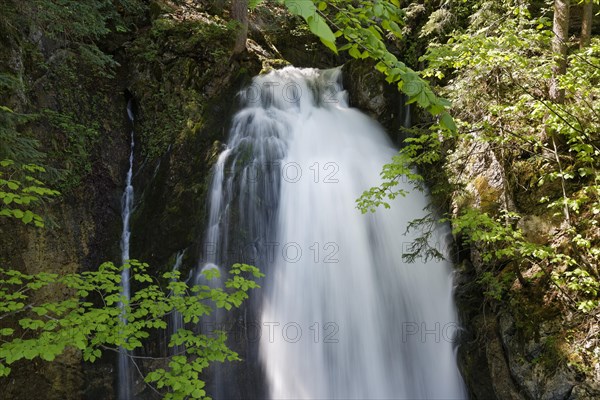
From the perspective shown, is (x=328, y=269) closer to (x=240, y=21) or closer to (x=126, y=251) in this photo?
(x=126, y=251)

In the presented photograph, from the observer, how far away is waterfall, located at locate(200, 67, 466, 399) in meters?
6.22

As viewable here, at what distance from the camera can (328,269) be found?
22.6 ft

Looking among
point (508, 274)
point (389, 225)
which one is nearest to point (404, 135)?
point (389, 225)

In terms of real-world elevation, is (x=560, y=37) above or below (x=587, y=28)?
below

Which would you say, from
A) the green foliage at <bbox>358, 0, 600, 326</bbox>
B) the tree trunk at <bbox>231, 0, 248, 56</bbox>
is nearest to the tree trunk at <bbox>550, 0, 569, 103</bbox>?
the green foliage at <bbox>358, 0, 600, 326</bbox>

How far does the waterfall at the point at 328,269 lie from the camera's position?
6.22m

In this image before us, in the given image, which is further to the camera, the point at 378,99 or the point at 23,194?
the point at 378,99

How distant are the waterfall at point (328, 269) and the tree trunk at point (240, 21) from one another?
9.44ft

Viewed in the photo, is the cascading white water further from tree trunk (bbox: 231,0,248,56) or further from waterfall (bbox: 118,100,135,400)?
tree trunk (bbox: 231,0,248,56)

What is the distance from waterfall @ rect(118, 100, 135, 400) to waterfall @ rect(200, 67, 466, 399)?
181 cm


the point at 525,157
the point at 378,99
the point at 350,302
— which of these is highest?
the point at 378,99

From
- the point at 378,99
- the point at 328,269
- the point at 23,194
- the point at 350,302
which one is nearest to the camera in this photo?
the point at 23,194

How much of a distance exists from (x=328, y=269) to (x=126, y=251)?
13.5 feet

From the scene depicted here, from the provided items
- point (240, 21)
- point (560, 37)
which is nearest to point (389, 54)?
point (560, 37)
